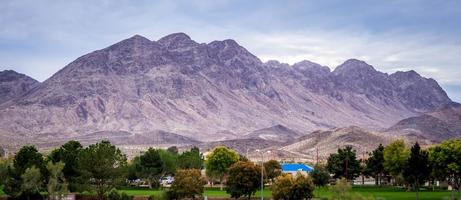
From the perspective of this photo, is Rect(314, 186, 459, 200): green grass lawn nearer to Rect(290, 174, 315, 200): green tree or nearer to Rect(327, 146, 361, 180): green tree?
Rect(290, 174, 315, 200): green tree

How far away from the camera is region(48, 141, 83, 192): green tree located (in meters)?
80.2

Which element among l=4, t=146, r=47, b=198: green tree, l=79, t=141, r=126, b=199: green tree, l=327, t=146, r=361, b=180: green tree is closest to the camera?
l=79, t=141, r=126, b=199: green tree

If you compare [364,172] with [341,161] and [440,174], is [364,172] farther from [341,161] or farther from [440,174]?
[440,174]

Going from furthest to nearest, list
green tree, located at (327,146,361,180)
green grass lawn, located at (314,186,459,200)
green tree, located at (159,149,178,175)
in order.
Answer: green tree, located at (159,149,178,175), green tree, located at (327,146,361,180), green grass lawn, located at (314,186,459,200)

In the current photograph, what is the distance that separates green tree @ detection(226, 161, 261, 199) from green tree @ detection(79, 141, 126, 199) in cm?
1377

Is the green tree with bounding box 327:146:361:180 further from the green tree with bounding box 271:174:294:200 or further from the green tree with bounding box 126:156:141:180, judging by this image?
the green tree with bounding box 271:174:294:200

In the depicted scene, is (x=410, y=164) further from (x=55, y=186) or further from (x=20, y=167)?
(x=20, y=167)

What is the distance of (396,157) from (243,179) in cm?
2801

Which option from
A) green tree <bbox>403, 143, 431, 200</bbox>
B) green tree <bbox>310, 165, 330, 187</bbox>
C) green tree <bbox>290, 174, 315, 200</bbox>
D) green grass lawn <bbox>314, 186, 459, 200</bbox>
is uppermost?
green tree <bbox>403, 143, 431, 200</bbox>

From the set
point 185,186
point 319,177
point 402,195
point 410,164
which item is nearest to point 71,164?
point 185,186

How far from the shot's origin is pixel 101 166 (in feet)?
254

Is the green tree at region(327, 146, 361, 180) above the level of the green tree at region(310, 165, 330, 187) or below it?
above

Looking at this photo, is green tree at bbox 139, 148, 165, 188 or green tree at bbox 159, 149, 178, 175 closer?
green tree at bbox 139, 148, 165, 188

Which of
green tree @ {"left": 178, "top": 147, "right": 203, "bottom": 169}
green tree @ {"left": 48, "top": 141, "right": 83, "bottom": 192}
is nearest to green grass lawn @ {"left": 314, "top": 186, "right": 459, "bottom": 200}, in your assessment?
green tree @ {"left": 48, "top": 141, "right": 83, "bottom": 192}
